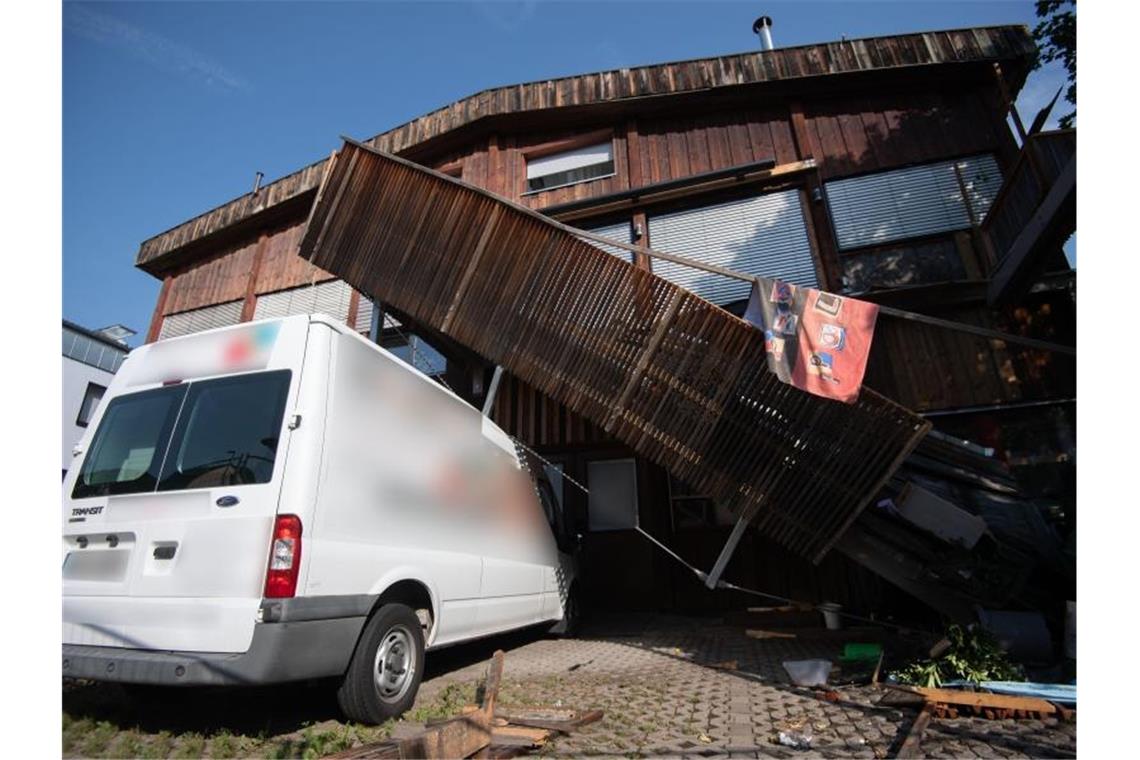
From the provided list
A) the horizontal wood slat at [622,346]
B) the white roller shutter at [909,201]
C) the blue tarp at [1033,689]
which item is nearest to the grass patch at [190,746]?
the horizontal wood slat at [622,346]

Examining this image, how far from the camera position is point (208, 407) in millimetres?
3406

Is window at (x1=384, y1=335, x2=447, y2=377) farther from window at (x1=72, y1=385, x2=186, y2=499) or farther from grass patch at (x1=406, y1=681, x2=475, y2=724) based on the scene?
grass patch at (x1=406, y1=681, x2=475, y2=724)

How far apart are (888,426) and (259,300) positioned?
13721mm

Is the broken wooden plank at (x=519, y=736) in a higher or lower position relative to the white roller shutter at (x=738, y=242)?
lower

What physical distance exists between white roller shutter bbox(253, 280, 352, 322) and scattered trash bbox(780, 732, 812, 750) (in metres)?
11.3

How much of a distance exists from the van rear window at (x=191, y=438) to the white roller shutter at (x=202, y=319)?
35.2ft

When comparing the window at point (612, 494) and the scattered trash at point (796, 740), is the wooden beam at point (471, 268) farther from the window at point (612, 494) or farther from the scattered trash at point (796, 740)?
the scattered trash at point (796, 740)

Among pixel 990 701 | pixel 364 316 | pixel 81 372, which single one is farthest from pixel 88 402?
pixel 990 701

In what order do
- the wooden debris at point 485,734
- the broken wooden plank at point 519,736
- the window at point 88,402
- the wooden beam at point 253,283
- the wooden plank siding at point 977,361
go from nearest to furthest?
1. the wooden debris at point 485,734
2. the broken wooden plank at point 519,736
3. the wooden plank siding at point 977,361
4. the wooden beam at point 253,283
5. the window at point 88,402

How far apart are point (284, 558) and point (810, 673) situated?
14.6 ft

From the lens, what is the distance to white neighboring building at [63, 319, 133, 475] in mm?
21325

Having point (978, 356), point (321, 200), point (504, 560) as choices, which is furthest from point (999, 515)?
point (321, 200)

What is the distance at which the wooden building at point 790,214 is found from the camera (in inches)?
312

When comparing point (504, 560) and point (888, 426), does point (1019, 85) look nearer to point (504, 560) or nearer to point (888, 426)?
point (888, 426)
